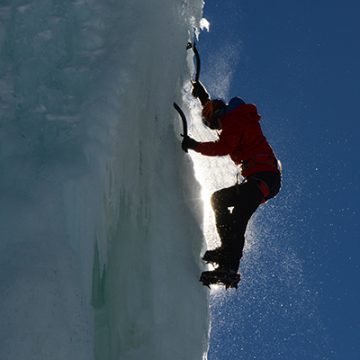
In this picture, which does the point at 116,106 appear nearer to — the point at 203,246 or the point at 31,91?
the point at 31,91

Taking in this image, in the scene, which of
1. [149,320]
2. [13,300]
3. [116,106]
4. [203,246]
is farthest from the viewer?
[203,246]

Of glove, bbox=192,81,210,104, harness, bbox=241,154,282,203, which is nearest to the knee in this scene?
harness, bbox=241,154,282,203

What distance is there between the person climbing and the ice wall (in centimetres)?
39

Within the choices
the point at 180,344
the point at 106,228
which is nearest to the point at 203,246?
the point at 180,344

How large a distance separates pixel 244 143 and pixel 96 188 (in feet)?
6.02

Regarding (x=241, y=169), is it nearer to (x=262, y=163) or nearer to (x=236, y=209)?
(x=262, y=163)

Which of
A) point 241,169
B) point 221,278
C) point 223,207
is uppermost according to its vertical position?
point 241,169

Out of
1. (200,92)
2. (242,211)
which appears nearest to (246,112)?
(200,92)

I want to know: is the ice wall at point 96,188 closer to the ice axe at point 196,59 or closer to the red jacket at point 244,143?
the ice axe at point 196,59

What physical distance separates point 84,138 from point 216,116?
1732mm

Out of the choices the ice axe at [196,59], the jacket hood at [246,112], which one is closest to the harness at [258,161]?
the jacket hood at [246,112]

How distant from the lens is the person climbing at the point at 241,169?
6.48m

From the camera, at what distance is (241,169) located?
22.3ft

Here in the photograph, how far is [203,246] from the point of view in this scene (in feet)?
23.7
